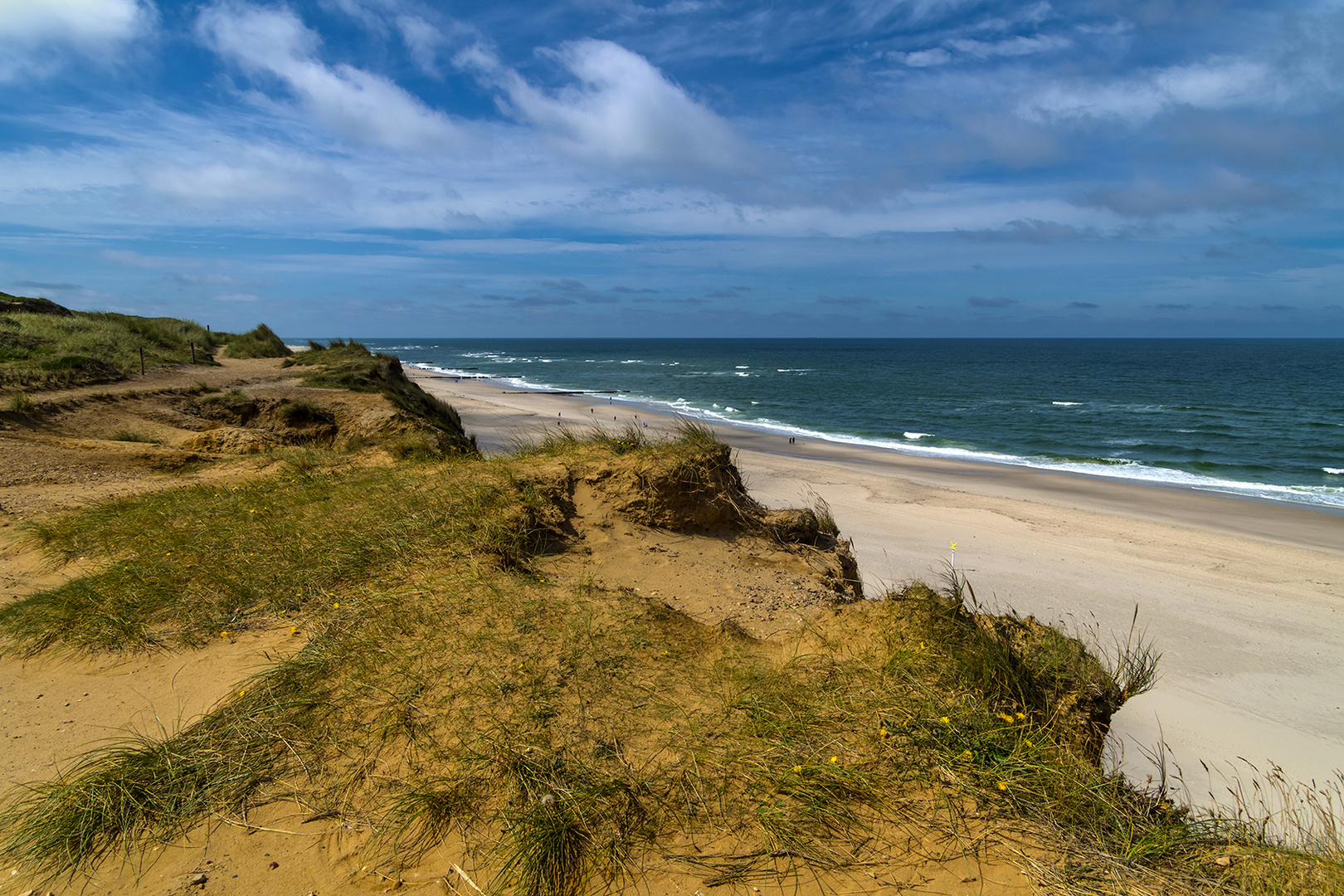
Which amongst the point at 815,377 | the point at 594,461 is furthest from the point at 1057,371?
the point at 594,461

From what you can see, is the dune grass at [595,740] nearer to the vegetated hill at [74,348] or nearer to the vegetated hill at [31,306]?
the vegetated hill at [74,348]

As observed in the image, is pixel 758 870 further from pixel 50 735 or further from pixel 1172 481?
pixel 1172 481

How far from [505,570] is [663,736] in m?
2.09

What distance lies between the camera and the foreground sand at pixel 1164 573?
7.03 m

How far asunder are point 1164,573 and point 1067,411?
32.5 metres

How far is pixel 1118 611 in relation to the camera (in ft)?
33.1

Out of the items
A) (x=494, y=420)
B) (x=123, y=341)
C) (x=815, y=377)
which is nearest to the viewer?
(x=123, y=341)

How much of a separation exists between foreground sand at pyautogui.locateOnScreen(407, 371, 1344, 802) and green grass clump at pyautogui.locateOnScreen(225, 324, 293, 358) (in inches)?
514

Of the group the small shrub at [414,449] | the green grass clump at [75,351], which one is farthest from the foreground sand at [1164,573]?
the green grass clump at [75,351]

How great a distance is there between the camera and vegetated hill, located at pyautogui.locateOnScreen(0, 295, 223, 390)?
14562mm

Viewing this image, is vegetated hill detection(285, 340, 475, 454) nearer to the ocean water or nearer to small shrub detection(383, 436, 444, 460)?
small shrub detection(383, 436, 444, 460)

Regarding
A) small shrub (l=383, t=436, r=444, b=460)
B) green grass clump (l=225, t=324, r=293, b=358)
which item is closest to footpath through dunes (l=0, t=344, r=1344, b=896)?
small shrub (l=383, t=436, r=444, b=460)

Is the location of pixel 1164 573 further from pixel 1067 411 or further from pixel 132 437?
pixel 1067 411

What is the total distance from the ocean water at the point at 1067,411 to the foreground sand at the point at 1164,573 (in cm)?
549
